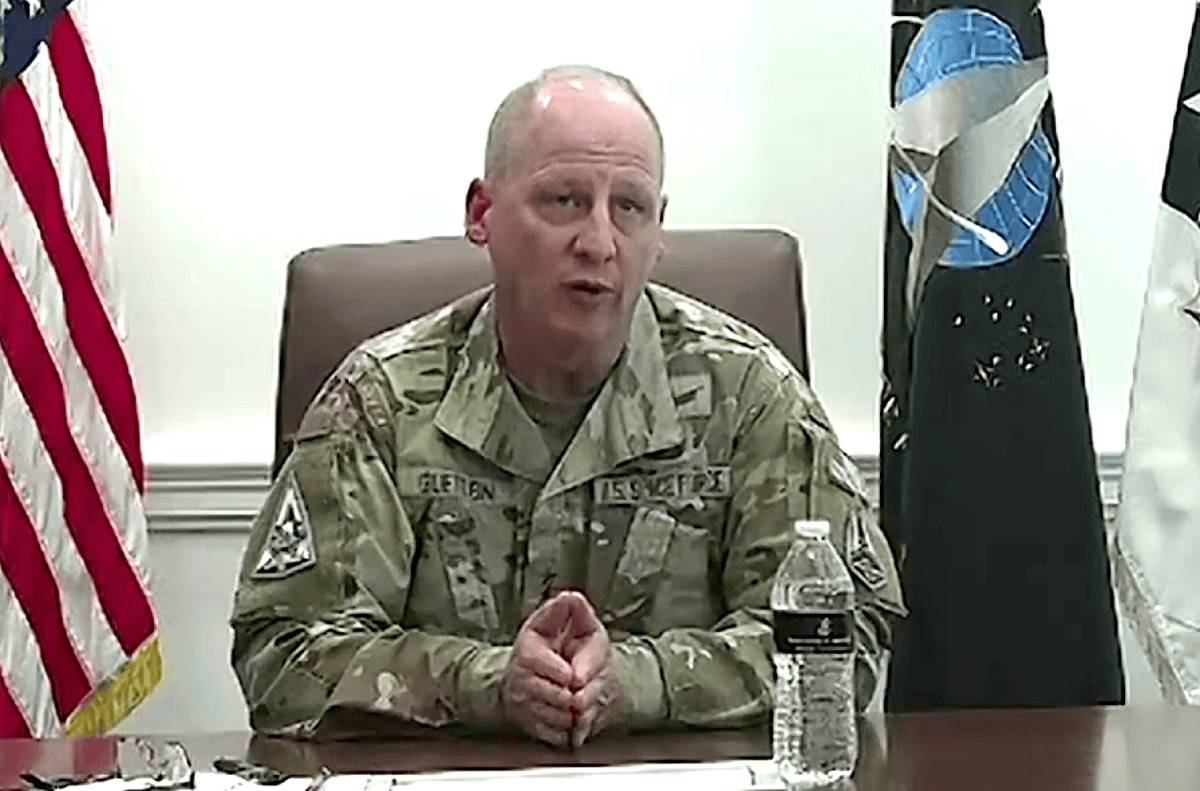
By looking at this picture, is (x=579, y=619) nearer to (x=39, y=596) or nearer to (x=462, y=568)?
(x=462, y=568)

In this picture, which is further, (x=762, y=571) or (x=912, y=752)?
(x=762, y=571)

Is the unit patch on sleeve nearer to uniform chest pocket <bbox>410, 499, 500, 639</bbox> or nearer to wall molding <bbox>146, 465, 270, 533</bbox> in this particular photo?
uniform chest pocket <bbox>410, 499, 500, 639</bbox>

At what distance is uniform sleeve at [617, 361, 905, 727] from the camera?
5.52ft

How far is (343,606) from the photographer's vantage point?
1772 millimetres

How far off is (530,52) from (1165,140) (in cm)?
100

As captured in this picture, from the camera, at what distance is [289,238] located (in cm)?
293

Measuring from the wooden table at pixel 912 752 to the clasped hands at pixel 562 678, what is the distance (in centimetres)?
2

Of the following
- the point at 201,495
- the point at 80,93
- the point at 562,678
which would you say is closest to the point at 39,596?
the point at 201,495

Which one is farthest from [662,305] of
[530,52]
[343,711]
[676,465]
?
[530,52]

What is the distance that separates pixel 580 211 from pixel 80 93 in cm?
111

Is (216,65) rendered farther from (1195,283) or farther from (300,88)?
(1195,283)

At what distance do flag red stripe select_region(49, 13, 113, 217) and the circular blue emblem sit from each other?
1.13m

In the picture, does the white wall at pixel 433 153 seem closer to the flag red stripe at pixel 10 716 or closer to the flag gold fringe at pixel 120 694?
the flag gold fringe at pixel 120 694

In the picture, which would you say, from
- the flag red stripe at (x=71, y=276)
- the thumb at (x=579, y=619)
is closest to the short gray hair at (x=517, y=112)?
the thumb at (x=579, y=619)
